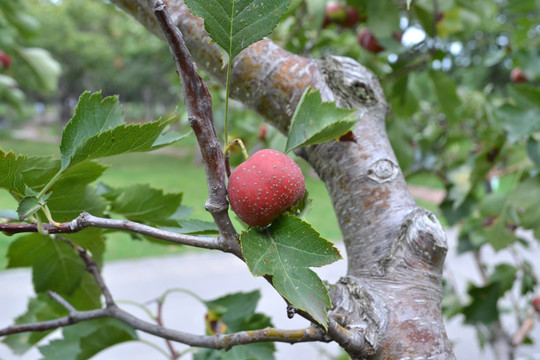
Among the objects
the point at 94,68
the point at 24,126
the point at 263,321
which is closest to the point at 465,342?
the point at 263,321

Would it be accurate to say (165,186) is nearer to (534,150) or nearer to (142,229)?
(534,150)

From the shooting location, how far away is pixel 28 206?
0.36m

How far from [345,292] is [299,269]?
0.35ft

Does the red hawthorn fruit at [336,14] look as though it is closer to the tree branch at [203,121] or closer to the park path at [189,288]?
the tree branch at [203,121]

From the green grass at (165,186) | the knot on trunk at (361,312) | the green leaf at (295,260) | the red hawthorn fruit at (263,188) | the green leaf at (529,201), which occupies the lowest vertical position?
the green grass at (165,186)

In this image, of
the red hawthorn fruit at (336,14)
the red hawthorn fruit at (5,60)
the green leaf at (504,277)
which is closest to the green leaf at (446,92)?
the red hawthorn fruit at (336,14)

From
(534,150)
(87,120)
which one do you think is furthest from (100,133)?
(534,150)

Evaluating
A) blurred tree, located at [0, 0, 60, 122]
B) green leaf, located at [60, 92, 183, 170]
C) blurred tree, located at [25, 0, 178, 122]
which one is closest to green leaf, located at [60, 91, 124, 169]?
green leaf, located at [60, 92, 183, 170]

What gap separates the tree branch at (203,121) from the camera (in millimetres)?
299

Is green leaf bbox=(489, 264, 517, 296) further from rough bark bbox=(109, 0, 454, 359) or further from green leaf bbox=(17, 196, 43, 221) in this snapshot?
green leaf bbox=(17, 196, 43, 221)

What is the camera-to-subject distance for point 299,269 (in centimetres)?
34

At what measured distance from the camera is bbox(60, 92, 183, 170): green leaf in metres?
0.36

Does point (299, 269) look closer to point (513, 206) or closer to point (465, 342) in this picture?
point (513, 206)

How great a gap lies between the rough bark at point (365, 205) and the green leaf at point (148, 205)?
0.14 metres
